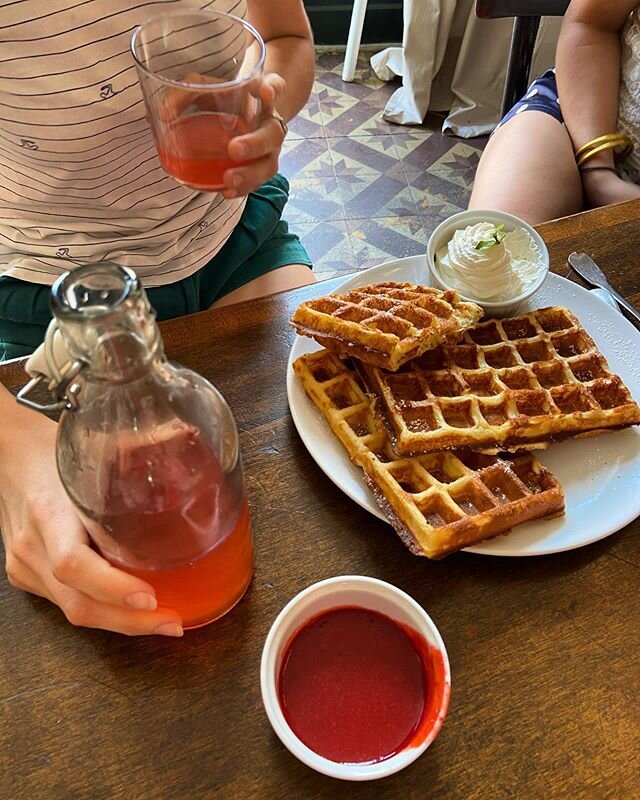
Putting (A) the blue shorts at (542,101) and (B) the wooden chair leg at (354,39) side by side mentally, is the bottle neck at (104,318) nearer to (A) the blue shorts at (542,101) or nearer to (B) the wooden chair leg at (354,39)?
(A) the blue shorts at (542,101)

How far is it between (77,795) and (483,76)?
2.99 meters

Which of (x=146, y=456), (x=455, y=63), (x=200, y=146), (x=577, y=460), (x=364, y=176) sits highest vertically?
(x=200, y=146)

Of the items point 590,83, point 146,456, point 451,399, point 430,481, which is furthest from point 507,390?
point 590,83

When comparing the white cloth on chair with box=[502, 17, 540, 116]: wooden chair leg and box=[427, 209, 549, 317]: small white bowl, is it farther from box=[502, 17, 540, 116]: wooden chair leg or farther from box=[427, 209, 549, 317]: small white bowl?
box=[427, 209, 549, 317]: small white bowl

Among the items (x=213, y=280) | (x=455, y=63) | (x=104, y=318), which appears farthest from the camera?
(x=455, y=63)

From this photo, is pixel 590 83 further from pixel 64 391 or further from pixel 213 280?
pixel 64 391

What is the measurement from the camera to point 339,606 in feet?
2.17

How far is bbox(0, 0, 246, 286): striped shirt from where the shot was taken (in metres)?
0.88

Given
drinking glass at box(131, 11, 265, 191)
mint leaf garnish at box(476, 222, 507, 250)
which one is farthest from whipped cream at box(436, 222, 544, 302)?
drinking glass at box(131, 11, 265, 191)

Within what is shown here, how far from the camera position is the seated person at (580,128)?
4.74 ft

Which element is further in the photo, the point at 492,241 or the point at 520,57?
the point at 520,57

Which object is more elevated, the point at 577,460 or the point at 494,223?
the point at 494,223

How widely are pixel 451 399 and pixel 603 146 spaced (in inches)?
34.1

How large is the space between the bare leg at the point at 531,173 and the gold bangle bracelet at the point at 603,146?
2 centimetres
